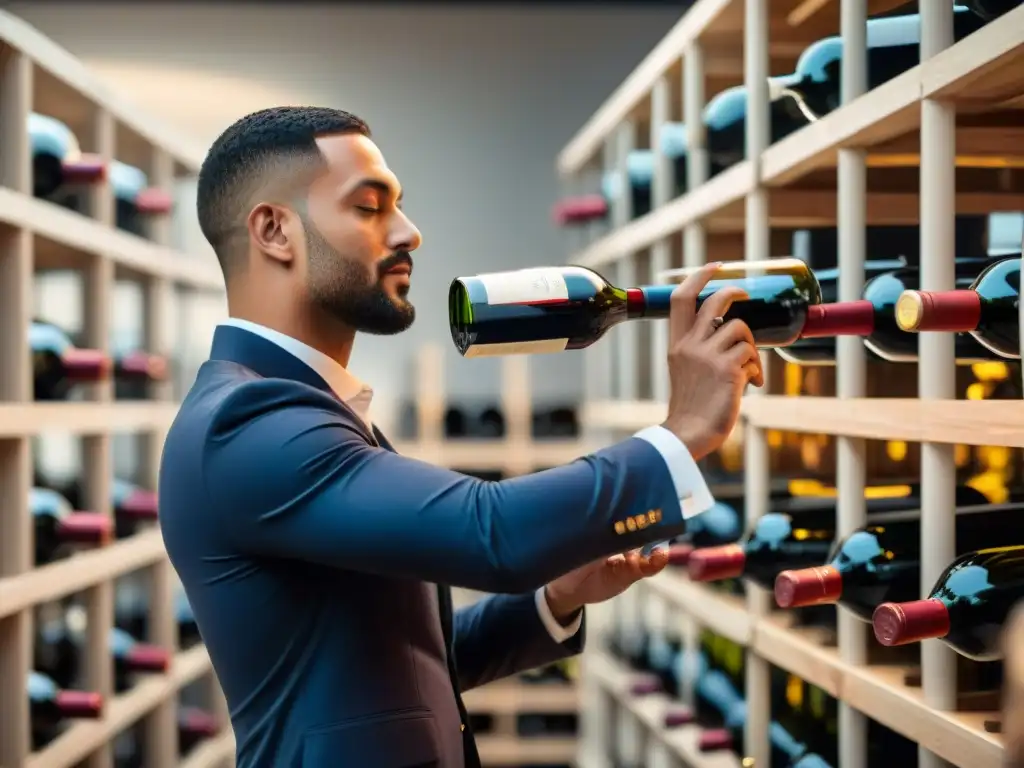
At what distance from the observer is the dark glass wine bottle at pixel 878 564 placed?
3.34 ft

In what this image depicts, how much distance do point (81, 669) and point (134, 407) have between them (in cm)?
Result: 44

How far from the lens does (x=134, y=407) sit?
6.40 feet

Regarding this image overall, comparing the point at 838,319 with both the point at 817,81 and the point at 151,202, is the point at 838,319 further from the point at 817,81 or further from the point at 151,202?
the point at 151,202

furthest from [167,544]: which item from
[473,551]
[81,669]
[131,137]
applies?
[131,137]

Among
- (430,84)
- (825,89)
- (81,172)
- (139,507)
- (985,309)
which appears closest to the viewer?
(985,309)

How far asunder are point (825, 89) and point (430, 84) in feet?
7.82

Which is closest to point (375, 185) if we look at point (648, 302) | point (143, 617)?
point (648, 302)

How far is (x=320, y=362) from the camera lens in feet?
3.15

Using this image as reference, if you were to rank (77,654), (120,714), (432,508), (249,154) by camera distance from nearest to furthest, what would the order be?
(432,508)
(249,154)
(120,714)
(77,654)

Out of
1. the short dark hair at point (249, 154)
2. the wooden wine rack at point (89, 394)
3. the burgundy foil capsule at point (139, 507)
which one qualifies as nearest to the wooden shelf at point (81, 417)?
the wooden wine rack at point (89, 394)

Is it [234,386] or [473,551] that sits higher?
[234,386]

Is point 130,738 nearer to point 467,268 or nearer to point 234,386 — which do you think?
point 234,386

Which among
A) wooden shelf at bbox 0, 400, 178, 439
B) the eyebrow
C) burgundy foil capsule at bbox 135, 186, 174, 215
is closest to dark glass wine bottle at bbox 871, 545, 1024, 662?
the eyebrow

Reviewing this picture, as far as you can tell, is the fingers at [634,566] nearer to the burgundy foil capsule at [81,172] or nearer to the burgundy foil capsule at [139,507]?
the burgundy foil capsule at [81,172]
